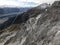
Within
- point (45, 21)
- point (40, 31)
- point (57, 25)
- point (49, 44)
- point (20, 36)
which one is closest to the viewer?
point (49, 44)

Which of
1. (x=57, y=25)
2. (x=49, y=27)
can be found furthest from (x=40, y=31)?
(x=57, y=25)

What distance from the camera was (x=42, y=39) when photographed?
34500 millimetres

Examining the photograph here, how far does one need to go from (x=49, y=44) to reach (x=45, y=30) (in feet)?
18.1

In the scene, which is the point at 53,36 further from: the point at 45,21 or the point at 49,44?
the point at 45,21

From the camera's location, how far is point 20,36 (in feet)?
147

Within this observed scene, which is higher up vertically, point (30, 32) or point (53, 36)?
point (53, 36)

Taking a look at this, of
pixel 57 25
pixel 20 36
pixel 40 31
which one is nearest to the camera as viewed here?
pixel 57 25

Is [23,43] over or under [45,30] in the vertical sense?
under

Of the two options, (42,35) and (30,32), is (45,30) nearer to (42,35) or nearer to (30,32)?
(42,35)

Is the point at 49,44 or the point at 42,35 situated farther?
the point at 42,35

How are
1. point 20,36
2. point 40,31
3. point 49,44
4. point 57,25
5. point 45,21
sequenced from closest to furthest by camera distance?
point 49,44
point 57,25
point 40,31
point 45,21
point 20,36

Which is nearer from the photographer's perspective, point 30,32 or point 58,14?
point 58,14

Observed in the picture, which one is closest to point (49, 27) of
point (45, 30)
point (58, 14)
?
point (45, 30)

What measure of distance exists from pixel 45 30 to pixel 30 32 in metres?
7.11
